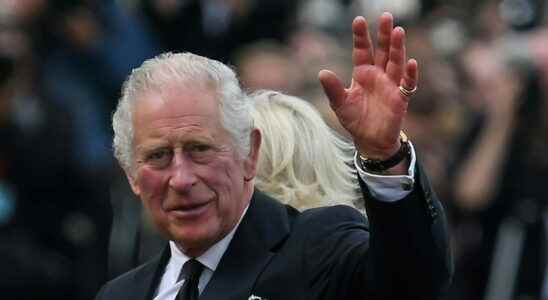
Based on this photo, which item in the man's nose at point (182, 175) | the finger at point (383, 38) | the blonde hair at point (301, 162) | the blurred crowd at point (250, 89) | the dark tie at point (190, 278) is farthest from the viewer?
the blurred crowd at point (250, 89)

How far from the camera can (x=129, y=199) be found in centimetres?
938

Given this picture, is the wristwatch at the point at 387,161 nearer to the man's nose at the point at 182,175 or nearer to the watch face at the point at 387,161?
the watch face at the point at 387,161

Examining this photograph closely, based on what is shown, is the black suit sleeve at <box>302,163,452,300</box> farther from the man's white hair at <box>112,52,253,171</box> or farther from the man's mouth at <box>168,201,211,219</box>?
the man's white hair at <box>112,52,253,171</box>

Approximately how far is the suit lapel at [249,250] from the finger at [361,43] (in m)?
0.71

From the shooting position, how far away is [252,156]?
16.1ft

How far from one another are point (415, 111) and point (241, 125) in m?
3.53

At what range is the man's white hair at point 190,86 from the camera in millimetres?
4770

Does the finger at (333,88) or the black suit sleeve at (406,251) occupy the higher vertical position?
the finger at (333,88)

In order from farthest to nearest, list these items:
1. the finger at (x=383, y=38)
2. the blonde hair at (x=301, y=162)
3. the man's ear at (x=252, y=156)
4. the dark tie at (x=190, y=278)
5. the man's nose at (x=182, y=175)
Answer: the blonde hair at (x=301, y=162), the man's ear at (x=252, y=156), the dark tie at (x=190, y=278), the man's nose at (x=182, y=175), the finger at (x=383, y=38)

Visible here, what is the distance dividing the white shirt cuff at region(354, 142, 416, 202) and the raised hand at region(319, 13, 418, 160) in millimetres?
55

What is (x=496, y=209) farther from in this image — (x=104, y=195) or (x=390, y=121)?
(x=390, y=121)

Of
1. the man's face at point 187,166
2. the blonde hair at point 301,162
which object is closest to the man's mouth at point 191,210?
the man's face at point 187,166

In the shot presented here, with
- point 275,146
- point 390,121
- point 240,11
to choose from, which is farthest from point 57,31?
point 390,121

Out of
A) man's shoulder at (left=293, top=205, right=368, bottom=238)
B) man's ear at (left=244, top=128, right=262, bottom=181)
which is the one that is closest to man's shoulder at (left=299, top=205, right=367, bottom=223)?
man's shoulder at (left=293, top=205, right=368, bottom=238)
